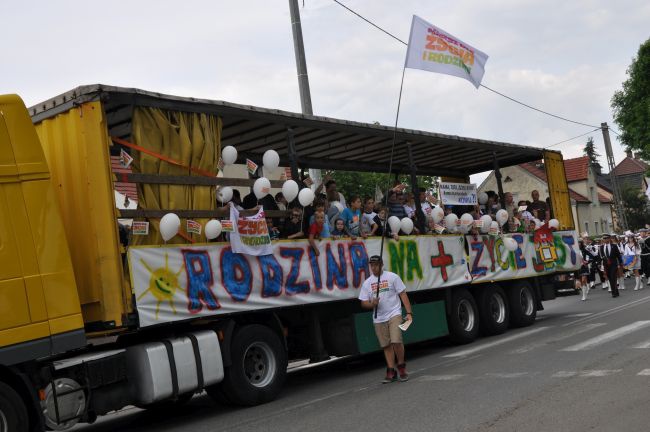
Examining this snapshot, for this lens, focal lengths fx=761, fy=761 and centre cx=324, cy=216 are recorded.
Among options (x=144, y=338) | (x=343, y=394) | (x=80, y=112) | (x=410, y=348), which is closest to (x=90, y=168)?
(x=80, y=112)

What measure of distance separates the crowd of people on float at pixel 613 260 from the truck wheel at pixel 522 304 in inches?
206

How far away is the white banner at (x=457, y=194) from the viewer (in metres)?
14.3

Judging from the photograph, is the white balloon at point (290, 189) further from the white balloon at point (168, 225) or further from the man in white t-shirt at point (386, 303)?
the white balloon at point (168, 225)

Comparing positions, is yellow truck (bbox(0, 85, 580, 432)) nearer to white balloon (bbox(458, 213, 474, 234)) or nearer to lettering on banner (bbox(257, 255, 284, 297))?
lettering on banner (bbox(257, 255, 284, 297))

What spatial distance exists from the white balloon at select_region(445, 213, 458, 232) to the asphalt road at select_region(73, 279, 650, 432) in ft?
7.18

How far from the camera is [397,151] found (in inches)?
611

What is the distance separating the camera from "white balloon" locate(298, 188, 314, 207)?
10438 mm


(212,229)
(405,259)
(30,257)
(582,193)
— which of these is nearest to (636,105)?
(582,193)

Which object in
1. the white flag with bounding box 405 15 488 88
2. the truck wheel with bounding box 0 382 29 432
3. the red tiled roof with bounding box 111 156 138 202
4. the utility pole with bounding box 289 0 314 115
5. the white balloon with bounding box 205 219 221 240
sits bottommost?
the truck wheel with bounding box 0 382 29 432

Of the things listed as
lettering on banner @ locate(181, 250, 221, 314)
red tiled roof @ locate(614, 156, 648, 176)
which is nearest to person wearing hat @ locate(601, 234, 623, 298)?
lettering on banner @ locate(181, 250, 221, 314)

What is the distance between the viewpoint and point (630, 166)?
10725cm

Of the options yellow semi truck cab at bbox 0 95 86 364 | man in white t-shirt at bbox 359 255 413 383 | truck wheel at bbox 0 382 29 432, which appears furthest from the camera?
man in white t-shirt at bbox 359 255 413 383

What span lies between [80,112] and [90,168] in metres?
0.63

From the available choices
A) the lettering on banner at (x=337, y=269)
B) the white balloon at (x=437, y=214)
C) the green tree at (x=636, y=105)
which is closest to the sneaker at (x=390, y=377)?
the lettering on banner at (x=337, y=269)
